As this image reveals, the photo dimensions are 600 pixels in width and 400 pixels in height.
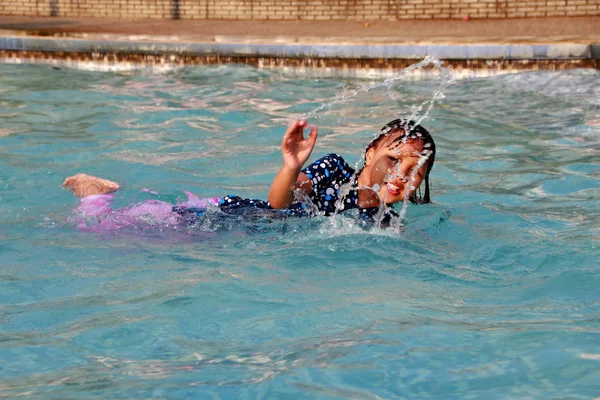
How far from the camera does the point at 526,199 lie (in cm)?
569

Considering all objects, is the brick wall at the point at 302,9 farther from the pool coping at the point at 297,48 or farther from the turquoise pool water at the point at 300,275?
the turquoise pool water at the point at 300,275

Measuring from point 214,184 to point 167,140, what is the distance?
1277 mm

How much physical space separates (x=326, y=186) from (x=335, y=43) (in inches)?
223

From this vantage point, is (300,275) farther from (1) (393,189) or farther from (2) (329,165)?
(2) (329,165)

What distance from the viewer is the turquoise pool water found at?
301 centimetres

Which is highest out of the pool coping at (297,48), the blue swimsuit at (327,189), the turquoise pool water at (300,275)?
the pool coping at (297,48)

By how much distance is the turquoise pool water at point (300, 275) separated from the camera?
3.01 metres

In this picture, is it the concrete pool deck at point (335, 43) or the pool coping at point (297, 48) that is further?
the concrete pool deck at point (335, 43)

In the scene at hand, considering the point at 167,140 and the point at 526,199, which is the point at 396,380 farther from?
the point at 167,140

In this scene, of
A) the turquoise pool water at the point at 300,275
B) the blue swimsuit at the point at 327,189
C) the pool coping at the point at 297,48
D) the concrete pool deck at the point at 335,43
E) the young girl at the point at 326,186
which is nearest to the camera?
the turquoise pool water at the point at 300,275

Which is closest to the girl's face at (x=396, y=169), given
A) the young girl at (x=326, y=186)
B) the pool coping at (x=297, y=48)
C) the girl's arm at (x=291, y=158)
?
the young girl at (x=326, y=186)

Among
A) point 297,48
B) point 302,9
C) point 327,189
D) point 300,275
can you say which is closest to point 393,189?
point 327,189

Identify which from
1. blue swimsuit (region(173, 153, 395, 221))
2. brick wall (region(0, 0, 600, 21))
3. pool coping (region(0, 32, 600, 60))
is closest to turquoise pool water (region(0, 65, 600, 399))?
blue swimsuit (region(173, 153, 395, 221))

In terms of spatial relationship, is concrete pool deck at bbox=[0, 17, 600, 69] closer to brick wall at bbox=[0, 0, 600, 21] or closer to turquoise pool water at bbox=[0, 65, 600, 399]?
brick wall at bbox=[0, 0, 600, 21]
